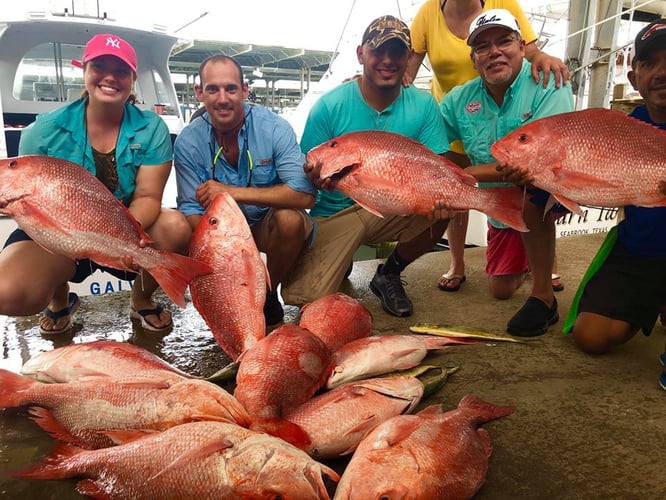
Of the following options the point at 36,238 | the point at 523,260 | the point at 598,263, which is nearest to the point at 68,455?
the point at 36,238

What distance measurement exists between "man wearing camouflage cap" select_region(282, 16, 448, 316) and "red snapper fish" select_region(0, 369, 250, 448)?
149 centimetres

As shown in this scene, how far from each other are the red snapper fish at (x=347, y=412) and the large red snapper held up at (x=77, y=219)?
0.84 m

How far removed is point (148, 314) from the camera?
10.8ft

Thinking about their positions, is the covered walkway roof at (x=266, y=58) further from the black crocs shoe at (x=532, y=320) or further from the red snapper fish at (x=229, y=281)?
the black crocs shoe at (x=532, y=320)

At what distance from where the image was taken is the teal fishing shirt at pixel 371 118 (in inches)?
137

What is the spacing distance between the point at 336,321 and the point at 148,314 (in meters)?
1.32

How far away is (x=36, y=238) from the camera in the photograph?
2426mm

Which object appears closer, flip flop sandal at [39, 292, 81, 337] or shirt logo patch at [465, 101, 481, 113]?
flip flop sandal at [39, 292, 81, 337]

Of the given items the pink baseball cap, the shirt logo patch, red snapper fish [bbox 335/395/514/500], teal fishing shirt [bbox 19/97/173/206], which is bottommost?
red snapper fish [bbox 335/395/514/500]

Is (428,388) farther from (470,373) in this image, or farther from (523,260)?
(523,260)

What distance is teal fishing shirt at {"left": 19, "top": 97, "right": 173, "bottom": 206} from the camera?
2914 millimetres

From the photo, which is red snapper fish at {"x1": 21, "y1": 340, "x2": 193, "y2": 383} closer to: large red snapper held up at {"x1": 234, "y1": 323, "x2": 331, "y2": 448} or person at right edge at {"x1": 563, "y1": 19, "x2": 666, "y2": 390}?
large red snapper held up at {"x1": 234, "y1": 323, "x2": 331, "y2": 448}

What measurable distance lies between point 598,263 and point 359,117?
1.73 meters

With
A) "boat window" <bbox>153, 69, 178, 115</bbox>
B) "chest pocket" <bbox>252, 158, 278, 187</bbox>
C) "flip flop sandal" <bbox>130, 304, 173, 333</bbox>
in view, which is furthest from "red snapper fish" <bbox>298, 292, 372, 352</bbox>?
"boat window" <bbox>153, 69, 178, 115</bbox>
